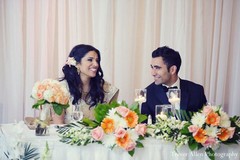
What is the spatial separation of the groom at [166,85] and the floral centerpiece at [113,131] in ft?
2.70

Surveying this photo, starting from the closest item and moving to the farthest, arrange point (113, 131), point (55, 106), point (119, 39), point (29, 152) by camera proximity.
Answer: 1. point (29, 152)
2. point (113, 131)
3. point (55, 106)
4. point (119, 39)

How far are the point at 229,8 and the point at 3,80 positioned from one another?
2.47m

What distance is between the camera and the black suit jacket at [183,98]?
8.92 ft

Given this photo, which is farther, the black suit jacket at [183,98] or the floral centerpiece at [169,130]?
the black suit jacket at [183,98]

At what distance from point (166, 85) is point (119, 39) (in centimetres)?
90

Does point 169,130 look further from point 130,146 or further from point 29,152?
point 29,152

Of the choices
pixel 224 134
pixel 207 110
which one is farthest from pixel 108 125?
pixel 224 134

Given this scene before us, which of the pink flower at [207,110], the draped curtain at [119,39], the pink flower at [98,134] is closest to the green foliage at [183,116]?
the pink flower at [207,110]

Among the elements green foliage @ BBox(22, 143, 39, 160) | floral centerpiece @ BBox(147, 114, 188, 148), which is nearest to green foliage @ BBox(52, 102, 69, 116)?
green foliage @ BBox(22, 143, 39, 160)

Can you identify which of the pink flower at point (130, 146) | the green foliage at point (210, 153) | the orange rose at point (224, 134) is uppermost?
the orange rose at point (224, 134)

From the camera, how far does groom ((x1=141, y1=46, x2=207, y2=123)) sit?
275 centimetres

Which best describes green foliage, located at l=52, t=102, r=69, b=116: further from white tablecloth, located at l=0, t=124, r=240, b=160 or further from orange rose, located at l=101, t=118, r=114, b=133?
orange rose, located at l=101, t=118, r=114, b=133

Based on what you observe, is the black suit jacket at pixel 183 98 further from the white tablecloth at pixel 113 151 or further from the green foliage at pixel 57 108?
the green foliage at pixel 57 108

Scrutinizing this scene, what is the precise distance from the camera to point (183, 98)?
2.73 meters
